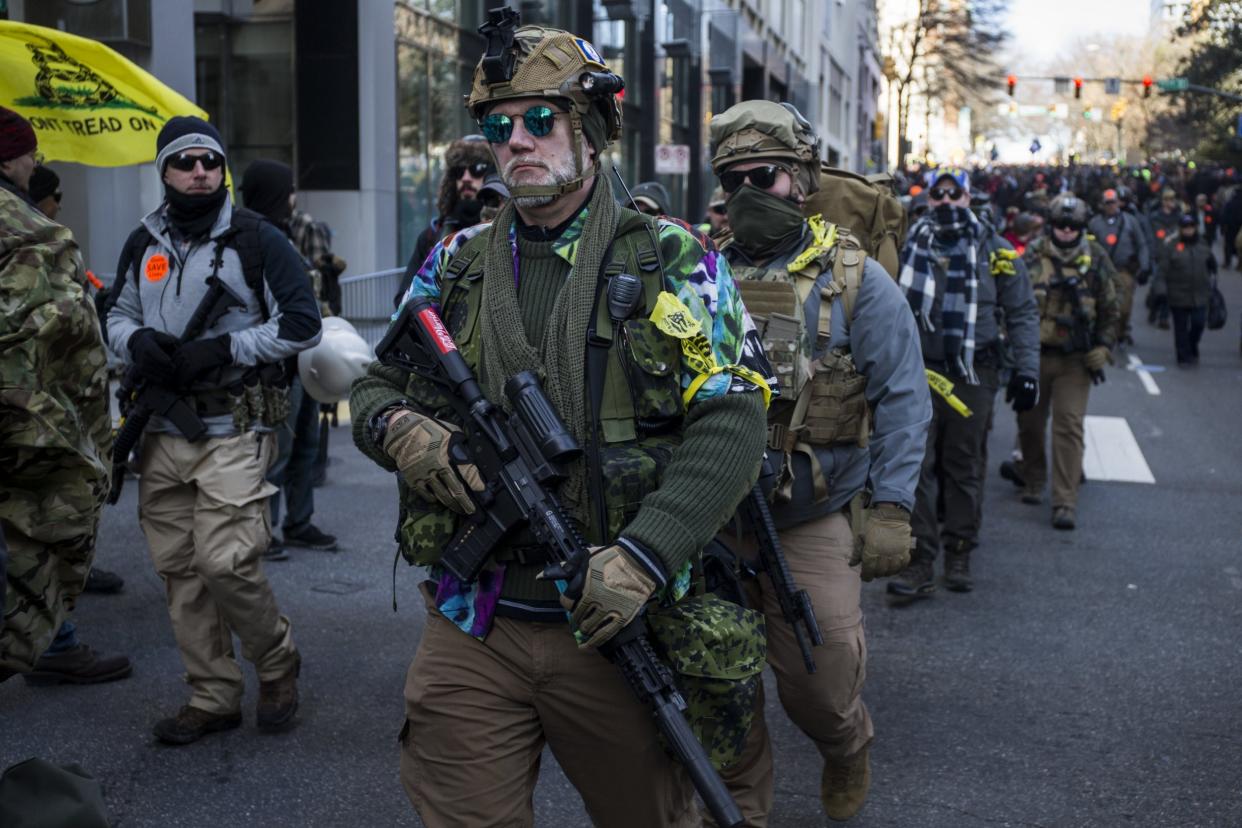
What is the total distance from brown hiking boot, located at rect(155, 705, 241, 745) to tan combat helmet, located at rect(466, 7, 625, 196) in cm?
265

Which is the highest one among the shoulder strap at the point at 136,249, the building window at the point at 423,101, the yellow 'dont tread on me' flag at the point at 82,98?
the building window at the point at 423,101

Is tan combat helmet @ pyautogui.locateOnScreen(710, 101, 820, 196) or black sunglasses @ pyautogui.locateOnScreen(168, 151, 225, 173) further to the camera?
black sunglasses @ pyautogui.locateOnScreen(168, 151, 225, 173)

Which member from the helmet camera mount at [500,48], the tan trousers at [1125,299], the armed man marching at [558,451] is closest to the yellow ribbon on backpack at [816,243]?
the armed man marching at [558,451]

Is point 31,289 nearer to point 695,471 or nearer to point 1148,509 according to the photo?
point 695,471

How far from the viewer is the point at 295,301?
4703 millimetres

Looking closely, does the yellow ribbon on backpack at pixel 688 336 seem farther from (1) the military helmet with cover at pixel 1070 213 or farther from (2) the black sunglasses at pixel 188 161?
(1) the military helmet with cover at pixel 1070 213

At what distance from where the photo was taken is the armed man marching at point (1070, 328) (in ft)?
28.1

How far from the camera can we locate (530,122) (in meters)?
2.82

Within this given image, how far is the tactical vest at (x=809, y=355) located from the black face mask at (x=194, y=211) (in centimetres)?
178

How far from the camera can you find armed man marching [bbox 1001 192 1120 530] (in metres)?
8.57

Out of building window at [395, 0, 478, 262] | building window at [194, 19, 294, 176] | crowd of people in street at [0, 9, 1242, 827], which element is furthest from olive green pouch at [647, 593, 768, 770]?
building window at [194, 19, 294, 176]

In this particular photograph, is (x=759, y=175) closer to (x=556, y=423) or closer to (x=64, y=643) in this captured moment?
(x=556, y=423)

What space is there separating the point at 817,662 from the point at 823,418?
68cm

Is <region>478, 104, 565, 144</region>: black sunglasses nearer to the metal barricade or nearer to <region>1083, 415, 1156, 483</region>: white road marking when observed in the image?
<region>1083, 415, 1156, 483</region>: white road marking
